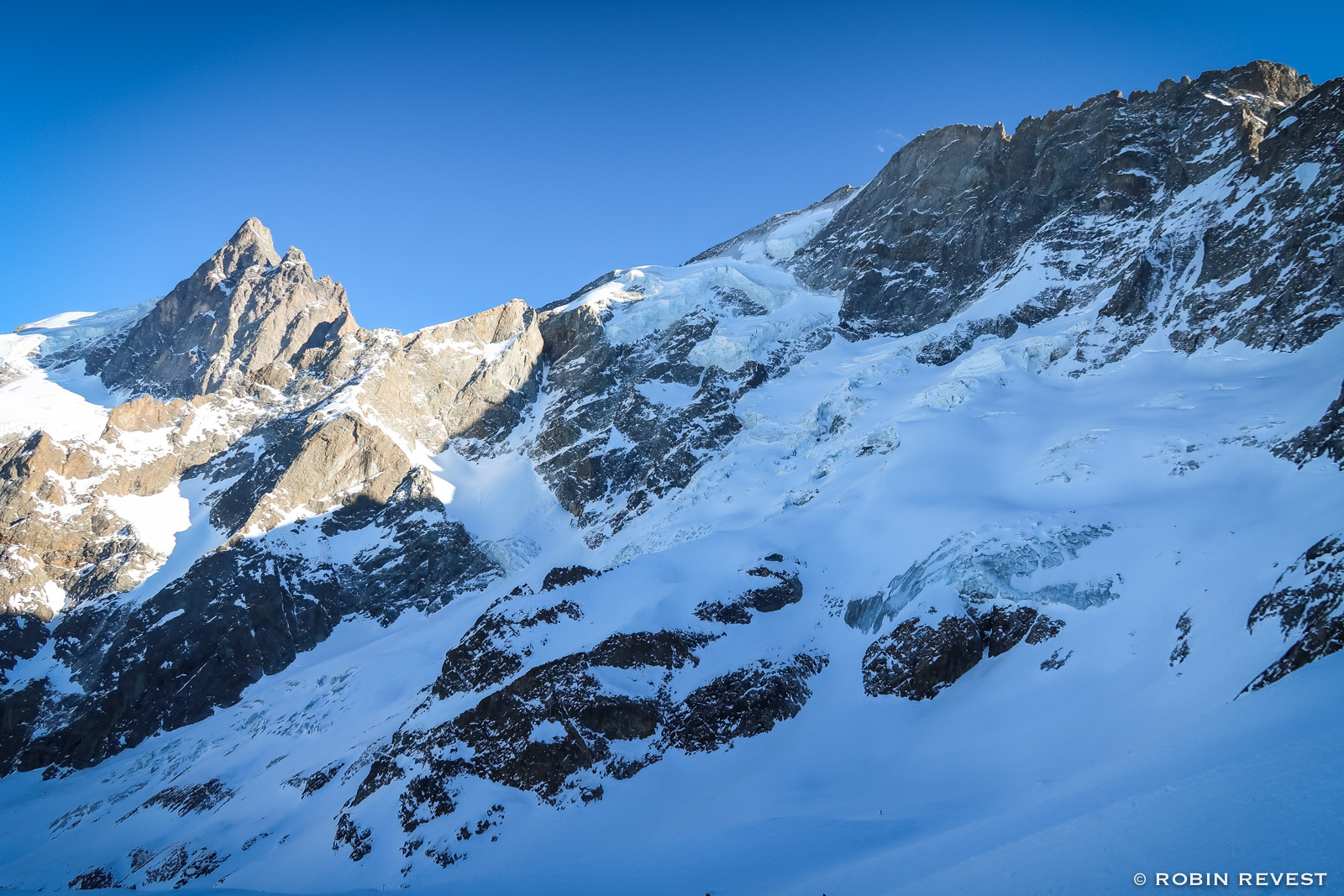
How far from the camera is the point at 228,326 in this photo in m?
137

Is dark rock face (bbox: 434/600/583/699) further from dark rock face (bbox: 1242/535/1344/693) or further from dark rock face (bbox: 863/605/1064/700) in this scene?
dark rock face (bbox: 1242/535/1344/693)

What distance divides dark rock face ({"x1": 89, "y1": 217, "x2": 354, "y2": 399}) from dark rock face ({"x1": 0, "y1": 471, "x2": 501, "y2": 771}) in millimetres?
51272

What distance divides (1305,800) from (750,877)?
19.0 metres

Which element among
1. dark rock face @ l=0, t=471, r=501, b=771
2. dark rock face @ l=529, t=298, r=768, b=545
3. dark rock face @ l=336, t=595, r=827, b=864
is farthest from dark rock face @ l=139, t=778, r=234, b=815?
dark rock face @ l=529, t=298, r=768, b=545

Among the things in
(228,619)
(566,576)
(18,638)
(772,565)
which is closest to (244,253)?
(18,638)

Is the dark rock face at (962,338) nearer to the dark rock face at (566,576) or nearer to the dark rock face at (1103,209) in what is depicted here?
the dark rock face at (1103,209)

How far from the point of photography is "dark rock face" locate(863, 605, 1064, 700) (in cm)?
3741

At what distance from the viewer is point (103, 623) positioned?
8044 cm

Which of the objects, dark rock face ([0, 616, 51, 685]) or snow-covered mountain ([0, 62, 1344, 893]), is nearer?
snow-covered mountain ([0, 62, 1344, 893])

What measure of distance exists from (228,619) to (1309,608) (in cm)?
8878

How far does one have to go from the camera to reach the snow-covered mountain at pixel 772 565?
2819 centimetres

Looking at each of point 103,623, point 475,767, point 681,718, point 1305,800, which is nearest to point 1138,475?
point 681,718

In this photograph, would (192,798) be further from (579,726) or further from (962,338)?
(962,338)

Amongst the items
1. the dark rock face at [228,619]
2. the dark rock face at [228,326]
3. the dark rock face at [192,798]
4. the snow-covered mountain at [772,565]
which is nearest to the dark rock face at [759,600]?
the snow-covered mountain at [772,565]
